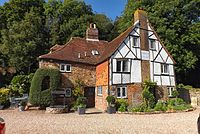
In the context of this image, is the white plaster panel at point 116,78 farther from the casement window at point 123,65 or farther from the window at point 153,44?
the window at point 153,44

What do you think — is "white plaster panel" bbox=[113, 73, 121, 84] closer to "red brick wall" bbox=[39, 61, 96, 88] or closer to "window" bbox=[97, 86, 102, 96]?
"window" bbox=[97, 86, 102, 96]

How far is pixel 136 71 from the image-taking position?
23047mm

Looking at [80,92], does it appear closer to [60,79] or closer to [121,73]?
[60,79]

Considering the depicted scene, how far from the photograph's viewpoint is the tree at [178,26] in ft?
96.3

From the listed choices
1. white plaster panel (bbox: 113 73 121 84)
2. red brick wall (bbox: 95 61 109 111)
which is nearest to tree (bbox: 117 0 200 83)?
white plaster panel (bbox: 113 73 121 84)

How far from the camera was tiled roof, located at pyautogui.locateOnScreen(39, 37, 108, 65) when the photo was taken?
23.5 meters

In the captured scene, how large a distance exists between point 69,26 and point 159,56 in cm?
1753

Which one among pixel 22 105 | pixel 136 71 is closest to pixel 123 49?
pixel 136 71

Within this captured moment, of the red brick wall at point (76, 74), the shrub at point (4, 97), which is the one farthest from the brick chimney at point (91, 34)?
the shrub at point (4, 97)

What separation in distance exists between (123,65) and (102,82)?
273 cm

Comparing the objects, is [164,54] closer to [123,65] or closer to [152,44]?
[152,44]

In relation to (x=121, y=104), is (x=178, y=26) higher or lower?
higher

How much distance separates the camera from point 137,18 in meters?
24.6

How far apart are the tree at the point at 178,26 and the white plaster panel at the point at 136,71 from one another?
790 centimetres
